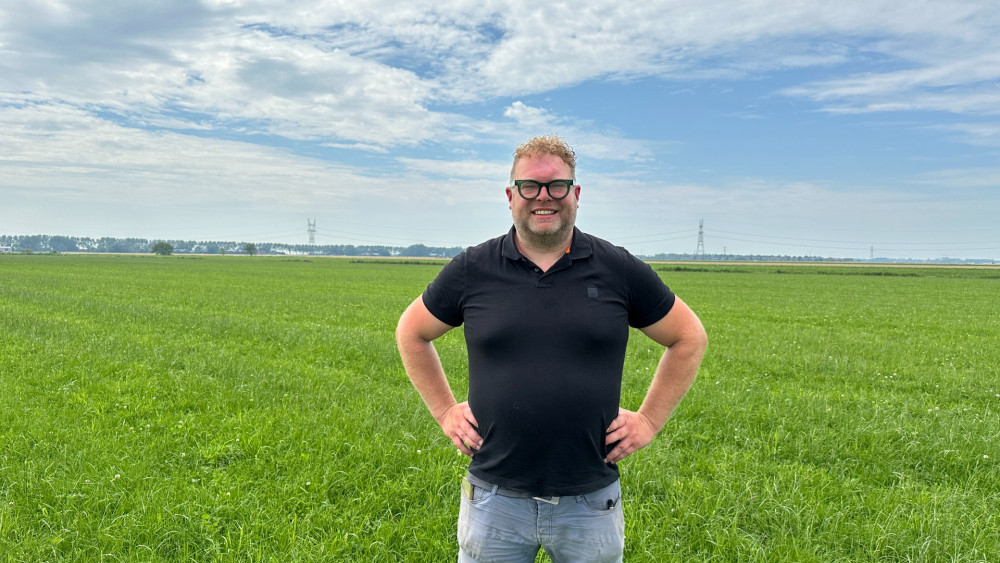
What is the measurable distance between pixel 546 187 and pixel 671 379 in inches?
43.6

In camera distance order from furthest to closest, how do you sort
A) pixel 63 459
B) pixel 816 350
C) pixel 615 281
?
pixel 816 350
pixel 63 459
pixel 615 281

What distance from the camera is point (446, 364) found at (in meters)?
11.3

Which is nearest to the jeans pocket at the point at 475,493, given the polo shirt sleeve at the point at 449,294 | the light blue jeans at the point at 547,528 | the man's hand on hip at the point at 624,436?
the light blue jeans at the point at 547,528

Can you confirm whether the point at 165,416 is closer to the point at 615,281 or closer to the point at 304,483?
the point at 304,483

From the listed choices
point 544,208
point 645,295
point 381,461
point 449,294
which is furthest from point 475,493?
point 381,461

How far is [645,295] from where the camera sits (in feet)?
8.43

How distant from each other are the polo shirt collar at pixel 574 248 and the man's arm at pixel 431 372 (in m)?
0.48

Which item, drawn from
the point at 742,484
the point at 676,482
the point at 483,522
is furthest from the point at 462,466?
the point at 483,522

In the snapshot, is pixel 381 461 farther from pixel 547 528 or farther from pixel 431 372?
pixel 547 528

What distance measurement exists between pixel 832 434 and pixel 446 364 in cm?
664

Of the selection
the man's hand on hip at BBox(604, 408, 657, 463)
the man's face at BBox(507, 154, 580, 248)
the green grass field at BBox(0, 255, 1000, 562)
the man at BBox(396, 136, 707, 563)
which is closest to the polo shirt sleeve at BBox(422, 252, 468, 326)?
the man at BBox(396, 136, 707, 563)

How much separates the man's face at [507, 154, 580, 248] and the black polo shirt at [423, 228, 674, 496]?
11 cm

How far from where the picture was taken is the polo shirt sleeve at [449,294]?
2.59m

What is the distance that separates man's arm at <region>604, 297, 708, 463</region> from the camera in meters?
2.61
